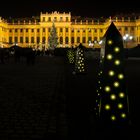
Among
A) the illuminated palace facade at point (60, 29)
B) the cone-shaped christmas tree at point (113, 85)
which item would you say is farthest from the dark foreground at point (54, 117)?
the illuminated palace facade at point (60, 29)

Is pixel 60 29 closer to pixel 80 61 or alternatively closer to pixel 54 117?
pixel 80 61

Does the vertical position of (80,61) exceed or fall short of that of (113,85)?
it exceeds it

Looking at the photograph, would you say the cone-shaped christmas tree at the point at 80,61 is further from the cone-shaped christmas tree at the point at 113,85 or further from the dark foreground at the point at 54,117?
the cone-shaped christmas tree at the point at 113,85

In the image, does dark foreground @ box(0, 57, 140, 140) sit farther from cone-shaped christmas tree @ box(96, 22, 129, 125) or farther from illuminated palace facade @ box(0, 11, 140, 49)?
illuminated palace facade @ box(0, 11, 140, 49)

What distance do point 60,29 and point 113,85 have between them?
5616 inches

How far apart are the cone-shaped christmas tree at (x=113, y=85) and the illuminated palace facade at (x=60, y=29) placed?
134 metres

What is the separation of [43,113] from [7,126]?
1.33m

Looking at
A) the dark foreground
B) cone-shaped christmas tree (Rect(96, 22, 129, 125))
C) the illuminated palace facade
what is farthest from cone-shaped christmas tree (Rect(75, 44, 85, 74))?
the illuminated palace facade

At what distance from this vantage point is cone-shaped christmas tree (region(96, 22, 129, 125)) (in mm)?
4438

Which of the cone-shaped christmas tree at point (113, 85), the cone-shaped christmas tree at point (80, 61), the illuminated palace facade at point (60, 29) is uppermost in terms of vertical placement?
the illuminated palace facade at point (60, 29)

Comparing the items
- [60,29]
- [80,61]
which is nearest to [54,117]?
[80,61]

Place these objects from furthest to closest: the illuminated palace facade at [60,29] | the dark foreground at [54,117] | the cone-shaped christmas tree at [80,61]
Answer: the illuminated palace facade at [60,29] → the cone-shaped christmas tree at [80,61] → the dark foreground at [54,117]

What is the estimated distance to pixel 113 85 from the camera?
14.6ft

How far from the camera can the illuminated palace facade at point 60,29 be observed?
5532 inches
